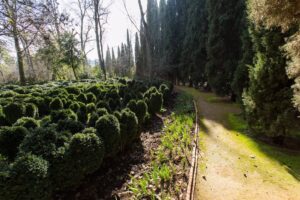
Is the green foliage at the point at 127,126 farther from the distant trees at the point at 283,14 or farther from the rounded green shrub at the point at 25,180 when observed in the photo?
the distant trees at the point at 283,14

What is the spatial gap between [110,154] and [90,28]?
108ft

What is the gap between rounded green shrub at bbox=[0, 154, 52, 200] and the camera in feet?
10.9

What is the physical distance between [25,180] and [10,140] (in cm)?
170

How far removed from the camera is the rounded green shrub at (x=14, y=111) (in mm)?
7219

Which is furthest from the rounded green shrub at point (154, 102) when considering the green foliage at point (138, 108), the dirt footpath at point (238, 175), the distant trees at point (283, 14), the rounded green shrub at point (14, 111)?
the distant trees at point (283, 14)

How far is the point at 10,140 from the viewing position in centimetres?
479

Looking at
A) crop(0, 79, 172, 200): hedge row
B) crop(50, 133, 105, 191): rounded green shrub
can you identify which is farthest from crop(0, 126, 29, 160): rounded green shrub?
crop(50, 133, 105, 191): rounded green shrub

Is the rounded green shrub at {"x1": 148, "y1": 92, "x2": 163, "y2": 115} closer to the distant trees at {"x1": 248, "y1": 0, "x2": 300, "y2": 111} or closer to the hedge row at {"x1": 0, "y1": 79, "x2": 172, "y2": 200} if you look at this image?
the hedge row at {"x1": 0, "y1": 79, "x2": 172, "y2": 200}

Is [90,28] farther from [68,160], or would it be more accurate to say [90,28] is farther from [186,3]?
[68,160]

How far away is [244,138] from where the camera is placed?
8156mm

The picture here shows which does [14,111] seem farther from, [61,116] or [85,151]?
[85,151]

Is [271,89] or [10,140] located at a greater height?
[271,89]

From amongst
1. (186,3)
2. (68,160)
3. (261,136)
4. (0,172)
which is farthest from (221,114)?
(186,3)

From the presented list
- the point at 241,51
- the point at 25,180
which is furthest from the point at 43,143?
the point at 241,51
